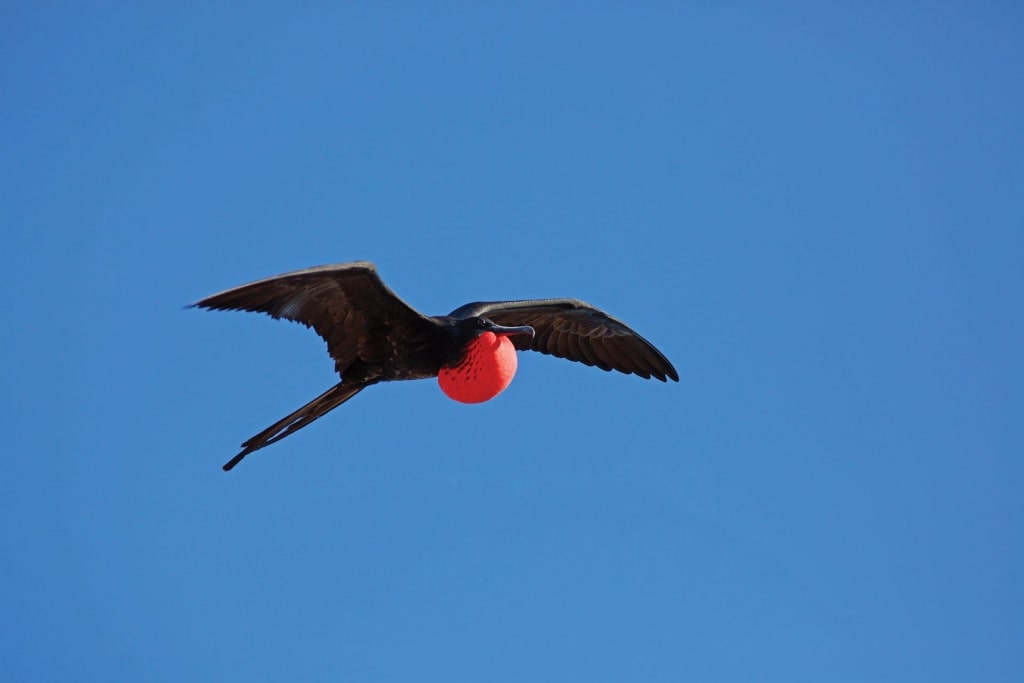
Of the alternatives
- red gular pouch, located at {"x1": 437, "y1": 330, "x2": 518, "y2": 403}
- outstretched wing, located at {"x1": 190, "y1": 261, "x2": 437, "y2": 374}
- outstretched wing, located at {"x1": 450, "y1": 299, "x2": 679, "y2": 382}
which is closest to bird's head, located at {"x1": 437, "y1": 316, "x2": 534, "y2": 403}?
red gular pouch, located at {"x1": 437, "y1": 330, "x2": 518, "y2": 403}

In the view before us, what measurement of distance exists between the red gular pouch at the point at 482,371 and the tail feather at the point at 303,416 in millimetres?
487

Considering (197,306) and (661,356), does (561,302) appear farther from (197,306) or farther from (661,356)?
(197,306)

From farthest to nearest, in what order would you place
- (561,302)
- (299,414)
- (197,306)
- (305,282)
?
(561,302)
(299,414)
(305,282)
(197,306)

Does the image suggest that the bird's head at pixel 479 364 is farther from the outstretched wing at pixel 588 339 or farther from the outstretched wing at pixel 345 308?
the outstretched wing at pixel 588 339

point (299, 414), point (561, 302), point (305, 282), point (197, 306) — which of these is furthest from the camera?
point (561, 302)

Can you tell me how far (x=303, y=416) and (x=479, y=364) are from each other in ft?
2.56

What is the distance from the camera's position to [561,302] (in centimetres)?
624

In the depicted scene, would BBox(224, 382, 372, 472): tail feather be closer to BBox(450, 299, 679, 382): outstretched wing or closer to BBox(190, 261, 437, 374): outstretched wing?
BBox(190, 261, 437, 374): outstretched wing

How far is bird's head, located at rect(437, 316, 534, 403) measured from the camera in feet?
17.0

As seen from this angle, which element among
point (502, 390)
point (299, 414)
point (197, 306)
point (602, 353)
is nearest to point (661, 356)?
point (602, 353)

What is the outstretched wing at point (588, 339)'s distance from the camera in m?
6.39

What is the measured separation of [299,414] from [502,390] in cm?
84

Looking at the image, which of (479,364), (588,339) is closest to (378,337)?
(479,364)

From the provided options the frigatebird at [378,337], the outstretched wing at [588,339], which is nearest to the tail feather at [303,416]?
the frigatebird at [378,337]
